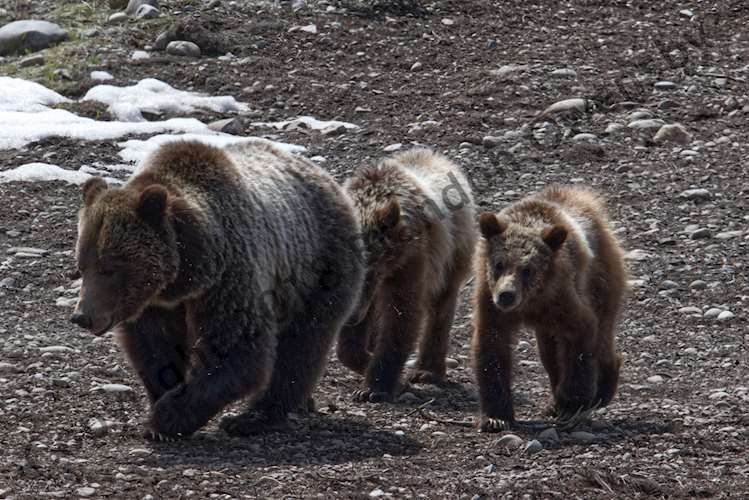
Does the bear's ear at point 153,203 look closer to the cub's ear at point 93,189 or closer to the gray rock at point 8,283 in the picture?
the cub's ear at point 93,189

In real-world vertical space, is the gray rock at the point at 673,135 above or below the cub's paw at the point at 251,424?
above

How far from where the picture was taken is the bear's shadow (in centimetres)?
588

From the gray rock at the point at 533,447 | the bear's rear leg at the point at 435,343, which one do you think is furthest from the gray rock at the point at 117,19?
the gray rock at the point at 533,447

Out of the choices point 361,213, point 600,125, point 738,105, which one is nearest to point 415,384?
point 361,213

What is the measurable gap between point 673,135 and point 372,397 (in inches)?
198

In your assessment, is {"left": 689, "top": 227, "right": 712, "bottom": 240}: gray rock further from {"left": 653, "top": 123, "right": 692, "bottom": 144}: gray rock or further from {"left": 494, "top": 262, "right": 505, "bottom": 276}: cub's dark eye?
{"left": 494, "top": 262, "right": 505, "bottom": 276}: cub's dark eye

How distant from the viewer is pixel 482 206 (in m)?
10.2

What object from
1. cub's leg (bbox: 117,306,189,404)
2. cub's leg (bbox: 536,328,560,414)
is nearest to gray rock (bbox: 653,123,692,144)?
cub's leg (bbox: 536,328,560,414)

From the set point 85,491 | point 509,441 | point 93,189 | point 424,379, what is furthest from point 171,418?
point 424,379

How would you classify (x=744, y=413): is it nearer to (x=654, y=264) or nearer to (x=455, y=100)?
(x=654, y=264)

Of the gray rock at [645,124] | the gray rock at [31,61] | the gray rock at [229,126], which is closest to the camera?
the gray rock at [645,124]

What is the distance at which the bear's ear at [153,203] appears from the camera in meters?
5.79

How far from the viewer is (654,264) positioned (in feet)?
30.3

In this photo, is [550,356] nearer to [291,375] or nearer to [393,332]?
[393,332]
